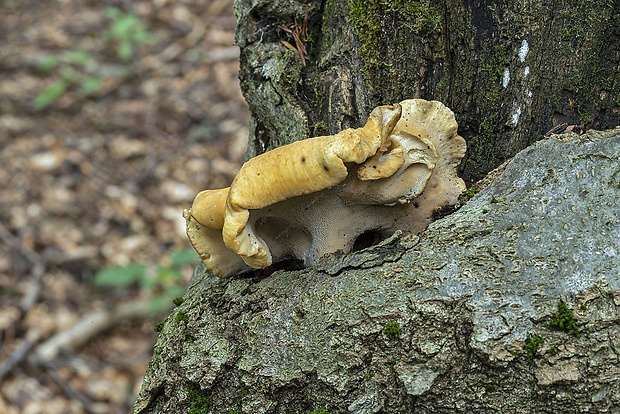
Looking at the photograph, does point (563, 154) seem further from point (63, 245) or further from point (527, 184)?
point (63, 245)

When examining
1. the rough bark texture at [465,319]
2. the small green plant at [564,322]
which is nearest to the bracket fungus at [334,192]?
the rough bark texture at [465,319]

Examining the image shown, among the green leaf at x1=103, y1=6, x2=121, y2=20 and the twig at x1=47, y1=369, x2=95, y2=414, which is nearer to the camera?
the twig at x1=47, y1=369, x2=95, y2=414

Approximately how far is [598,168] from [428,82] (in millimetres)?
895

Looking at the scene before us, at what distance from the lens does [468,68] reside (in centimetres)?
237

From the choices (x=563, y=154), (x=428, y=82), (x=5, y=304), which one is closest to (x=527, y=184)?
(x=563, y=154)

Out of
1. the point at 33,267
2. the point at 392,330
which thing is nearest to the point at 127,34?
the point at 33,267

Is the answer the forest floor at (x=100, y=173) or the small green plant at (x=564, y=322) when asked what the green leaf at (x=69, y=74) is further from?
the small green plant at (x=564, y=322)

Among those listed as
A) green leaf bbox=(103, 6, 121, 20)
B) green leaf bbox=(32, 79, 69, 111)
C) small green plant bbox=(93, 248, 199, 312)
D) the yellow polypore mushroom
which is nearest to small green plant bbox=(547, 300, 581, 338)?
the yellow polypore mushroom

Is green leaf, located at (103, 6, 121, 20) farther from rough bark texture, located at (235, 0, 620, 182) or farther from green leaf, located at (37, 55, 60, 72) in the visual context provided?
rough bark texture, located at (235, 0, 620, 182)

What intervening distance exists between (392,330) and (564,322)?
0.53 m

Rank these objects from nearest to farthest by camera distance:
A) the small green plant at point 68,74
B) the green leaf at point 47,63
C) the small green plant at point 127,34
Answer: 1. the small green plant at point 68,74
2. the green leaf at point 47,63
3. the small green plant at point 127,34

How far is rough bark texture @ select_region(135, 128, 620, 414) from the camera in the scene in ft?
5.44

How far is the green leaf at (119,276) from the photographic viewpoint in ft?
19.6

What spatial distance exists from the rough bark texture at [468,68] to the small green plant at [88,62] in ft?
22.8
